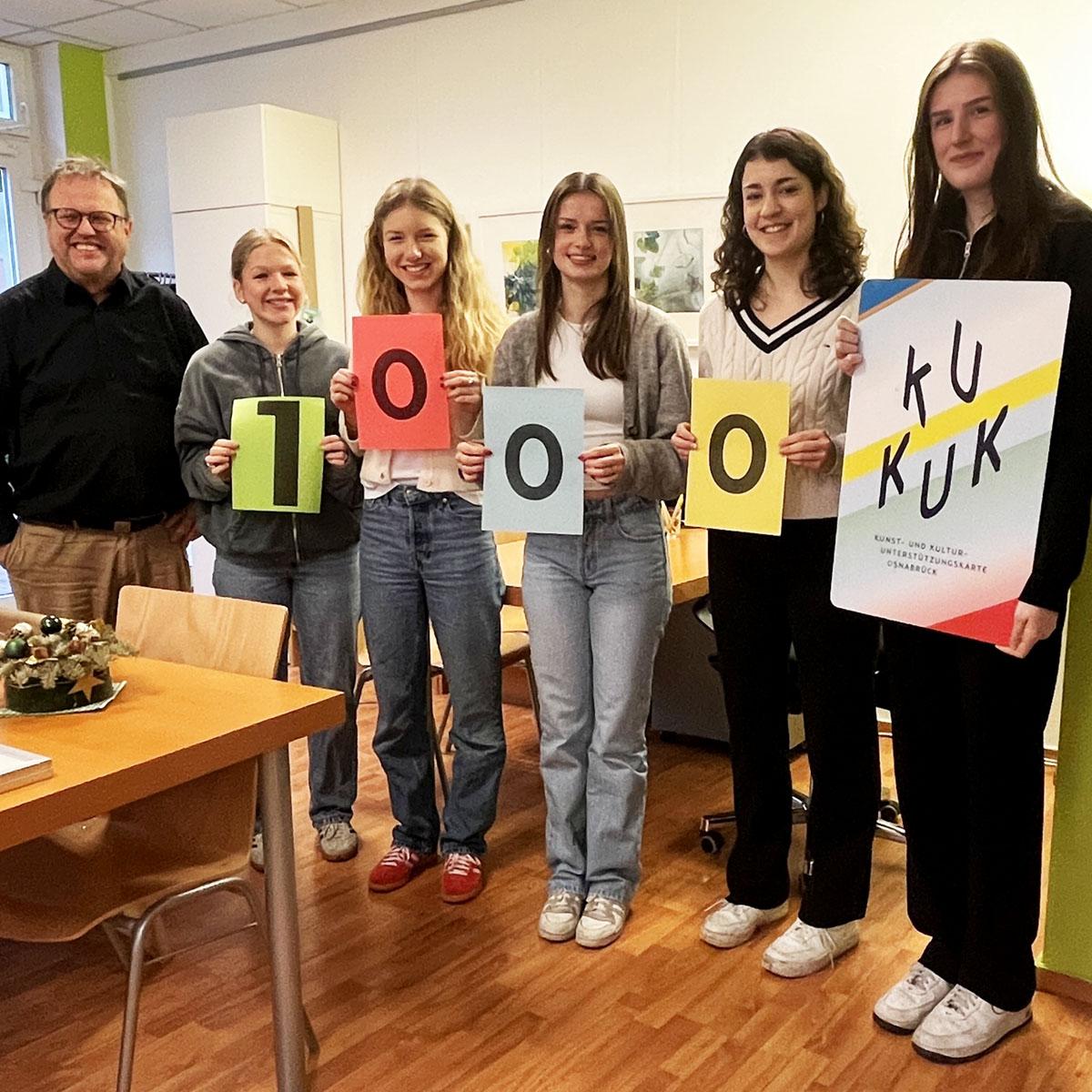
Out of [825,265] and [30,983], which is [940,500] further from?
[30,983]

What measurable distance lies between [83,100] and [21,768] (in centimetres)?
512

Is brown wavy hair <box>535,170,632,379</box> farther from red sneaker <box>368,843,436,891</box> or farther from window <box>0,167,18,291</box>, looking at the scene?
window <box>0,167,18,291</box>

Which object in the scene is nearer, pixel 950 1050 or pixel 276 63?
pixel 950 1050

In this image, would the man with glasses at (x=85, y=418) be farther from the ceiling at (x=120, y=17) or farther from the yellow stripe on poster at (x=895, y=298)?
the ceiling at (x=120, y=17)

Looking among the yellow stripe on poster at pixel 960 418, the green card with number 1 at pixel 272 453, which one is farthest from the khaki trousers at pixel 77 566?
the yellow stripe on poster at pixel 960 418

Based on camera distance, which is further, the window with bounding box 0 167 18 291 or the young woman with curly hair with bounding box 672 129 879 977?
the window with bounding box 0 167 18 291

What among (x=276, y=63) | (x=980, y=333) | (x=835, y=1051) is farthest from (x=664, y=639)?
(x=276, y=63)

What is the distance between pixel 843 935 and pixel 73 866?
148 cm

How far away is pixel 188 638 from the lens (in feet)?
6.88

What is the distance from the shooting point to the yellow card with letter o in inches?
80.1

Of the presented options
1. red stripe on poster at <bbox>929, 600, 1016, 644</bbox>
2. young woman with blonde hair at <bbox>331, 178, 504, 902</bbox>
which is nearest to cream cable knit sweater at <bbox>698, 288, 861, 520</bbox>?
red stripe on poster at <bbox>929, 600, 1016, 644</bbox>

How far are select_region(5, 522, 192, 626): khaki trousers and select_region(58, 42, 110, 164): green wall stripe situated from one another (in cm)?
340

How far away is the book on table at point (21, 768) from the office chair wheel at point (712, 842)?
1820mm

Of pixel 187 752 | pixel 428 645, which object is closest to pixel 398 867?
pixel 428 645
